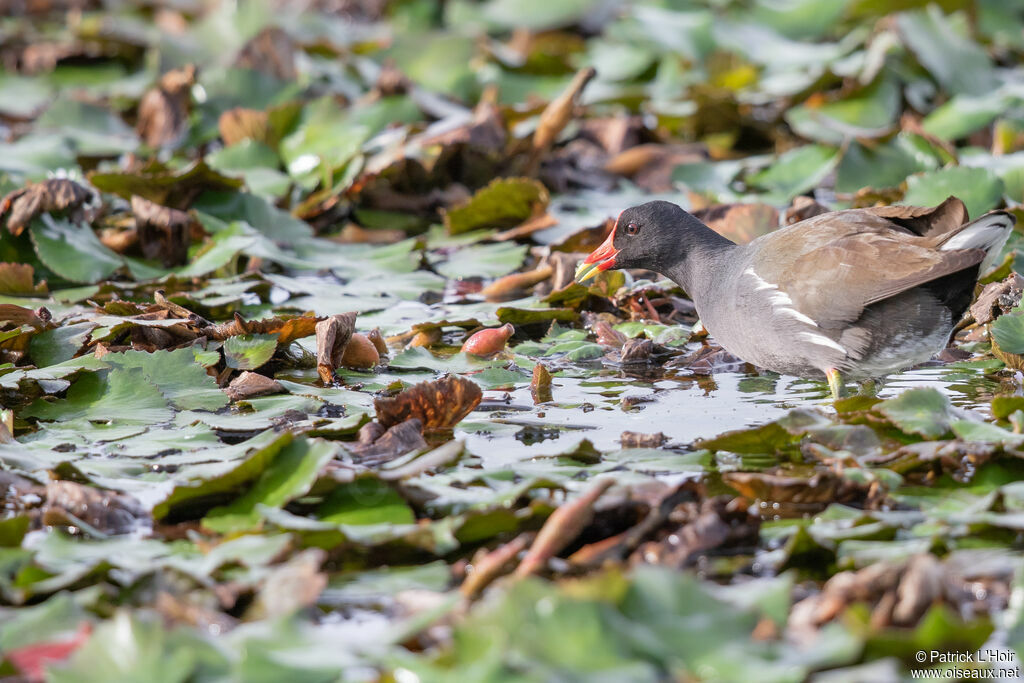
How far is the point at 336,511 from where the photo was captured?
321 centimetres

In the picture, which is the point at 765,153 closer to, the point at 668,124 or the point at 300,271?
the point at 668,124

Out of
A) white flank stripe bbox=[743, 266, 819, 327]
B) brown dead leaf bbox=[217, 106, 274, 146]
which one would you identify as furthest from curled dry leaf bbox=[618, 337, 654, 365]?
brown dead leaf bbox=[217, 106, 274, 146]

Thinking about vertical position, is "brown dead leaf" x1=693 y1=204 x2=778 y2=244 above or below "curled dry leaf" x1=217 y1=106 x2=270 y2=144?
below

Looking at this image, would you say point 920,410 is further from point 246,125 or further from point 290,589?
point 246,125

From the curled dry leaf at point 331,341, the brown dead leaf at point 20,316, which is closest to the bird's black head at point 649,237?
the curled dry leaf at point 331,341

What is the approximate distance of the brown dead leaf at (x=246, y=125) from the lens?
679cm

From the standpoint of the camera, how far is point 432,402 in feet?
12.7

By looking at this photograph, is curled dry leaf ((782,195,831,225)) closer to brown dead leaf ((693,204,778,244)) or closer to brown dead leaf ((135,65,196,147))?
brown dead leaf ((693,204,778,244))

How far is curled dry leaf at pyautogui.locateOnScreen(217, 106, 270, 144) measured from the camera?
6793 millimetres

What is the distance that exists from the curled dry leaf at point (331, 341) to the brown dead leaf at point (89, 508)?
128cm

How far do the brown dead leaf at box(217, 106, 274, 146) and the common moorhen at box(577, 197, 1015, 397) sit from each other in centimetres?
326

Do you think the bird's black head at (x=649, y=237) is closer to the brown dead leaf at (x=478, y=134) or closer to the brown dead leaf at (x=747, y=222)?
the brown dead leaf at (x=747, y=222)

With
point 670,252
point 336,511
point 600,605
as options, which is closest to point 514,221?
point 670,252

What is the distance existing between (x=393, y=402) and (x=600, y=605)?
→ 1.62 meters
